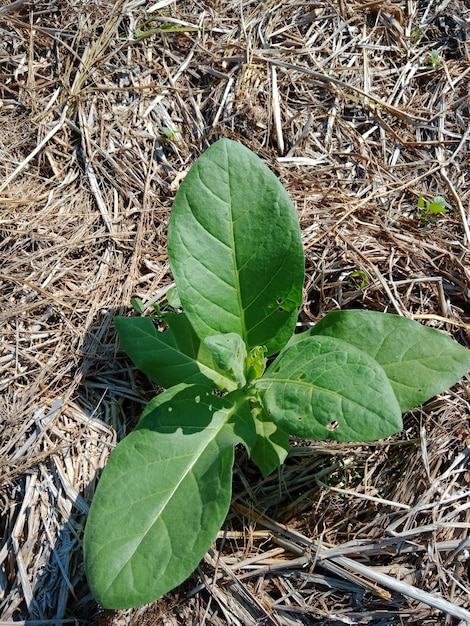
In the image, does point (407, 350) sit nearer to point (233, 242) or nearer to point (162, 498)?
point (233, 242)

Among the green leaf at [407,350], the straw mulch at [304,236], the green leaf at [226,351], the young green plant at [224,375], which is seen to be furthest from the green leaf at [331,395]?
Answer: the straw mulch at [304,236]

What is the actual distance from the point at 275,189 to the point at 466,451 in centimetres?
124

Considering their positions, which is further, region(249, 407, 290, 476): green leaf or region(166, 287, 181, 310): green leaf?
region(166, 287, 181, 310): green leaf

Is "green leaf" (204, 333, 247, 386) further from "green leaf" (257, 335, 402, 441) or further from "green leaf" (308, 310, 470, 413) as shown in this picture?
"green leaf" (308, 310, 470, 413)

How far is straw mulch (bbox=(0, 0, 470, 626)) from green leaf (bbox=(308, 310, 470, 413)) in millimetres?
324

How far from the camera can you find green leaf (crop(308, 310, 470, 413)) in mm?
1979

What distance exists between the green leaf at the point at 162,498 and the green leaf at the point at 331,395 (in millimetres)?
214

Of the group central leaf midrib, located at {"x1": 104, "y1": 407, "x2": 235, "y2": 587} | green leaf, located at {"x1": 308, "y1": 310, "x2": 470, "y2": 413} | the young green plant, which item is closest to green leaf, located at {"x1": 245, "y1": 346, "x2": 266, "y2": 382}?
the young green plant

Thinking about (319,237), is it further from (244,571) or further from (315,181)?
(244,571)

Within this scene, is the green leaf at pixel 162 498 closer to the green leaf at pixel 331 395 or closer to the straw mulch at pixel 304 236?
the green leaf at pixel 331 395

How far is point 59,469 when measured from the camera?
2.14m

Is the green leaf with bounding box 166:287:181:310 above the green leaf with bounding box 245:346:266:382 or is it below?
above

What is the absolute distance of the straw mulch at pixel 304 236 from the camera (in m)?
2.07

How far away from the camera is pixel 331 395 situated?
1.72m
